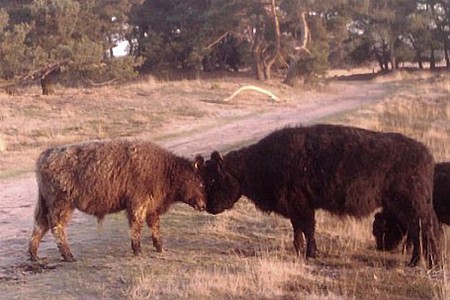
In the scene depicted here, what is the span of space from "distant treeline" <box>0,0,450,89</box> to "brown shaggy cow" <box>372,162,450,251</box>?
25231mm

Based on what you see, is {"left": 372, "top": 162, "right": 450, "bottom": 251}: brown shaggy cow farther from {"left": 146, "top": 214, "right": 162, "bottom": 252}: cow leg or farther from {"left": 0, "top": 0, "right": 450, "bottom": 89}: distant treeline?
{"left": 0, "top": 0, "right": 450, "bottom": 89}: distant treeline

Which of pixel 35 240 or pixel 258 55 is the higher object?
pixel 258 55

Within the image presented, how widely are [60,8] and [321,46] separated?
65.3ft

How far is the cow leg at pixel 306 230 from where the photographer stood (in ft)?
31.8

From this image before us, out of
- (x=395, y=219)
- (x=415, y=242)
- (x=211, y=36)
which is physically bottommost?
(x=415, y=242)

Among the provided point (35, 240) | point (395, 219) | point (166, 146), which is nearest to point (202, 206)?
point (35, 240)

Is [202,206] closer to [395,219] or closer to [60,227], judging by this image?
[60,227]

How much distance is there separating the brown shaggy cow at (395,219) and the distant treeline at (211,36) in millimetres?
25231

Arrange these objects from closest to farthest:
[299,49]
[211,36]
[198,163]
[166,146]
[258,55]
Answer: [198,163], [166,146], [299,49], [211,36], [258,55]

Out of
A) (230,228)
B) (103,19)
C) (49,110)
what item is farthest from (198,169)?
(103,19)

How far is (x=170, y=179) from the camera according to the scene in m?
9.85

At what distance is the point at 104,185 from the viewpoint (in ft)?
30.2

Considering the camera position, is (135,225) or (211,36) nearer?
(135,225)

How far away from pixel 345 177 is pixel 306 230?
0.92 metres
